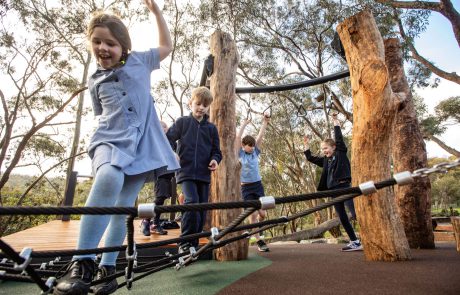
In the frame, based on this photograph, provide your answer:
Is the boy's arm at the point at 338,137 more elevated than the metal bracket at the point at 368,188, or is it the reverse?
the boy's arm at the point at 338,137

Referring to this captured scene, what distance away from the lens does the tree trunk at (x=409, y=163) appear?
10.3 feet

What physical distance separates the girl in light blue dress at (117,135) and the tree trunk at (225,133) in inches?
54.1

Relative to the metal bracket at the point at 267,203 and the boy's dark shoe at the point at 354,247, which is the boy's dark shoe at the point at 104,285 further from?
the boy's dark shoe at the point at 354,247

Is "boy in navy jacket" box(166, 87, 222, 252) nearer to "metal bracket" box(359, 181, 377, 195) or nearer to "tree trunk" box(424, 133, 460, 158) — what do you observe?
"metal bracket" box(359, 181, 377, 195)

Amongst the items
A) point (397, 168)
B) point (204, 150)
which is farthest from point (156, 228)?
point (397, 168)

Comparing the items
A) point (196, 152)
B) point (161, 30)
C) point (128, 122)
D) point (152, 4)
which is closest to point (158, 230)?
point (196, 152)

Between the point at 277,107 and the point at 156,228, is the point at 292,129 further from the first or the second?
the point at 156,228

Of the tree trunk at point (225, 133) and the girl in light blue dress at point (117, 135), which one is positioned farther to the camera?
the tree trunk at point (225, 133)

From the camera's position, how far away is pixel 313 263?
101 inches

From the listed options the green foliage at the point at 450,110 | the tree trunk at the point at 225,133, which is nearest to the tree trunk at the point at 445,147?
the green foliage at the point at 450,110

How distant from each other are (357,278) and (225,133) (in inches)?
65.9

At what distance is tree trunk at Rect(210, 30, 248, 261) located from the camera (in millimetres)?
2835

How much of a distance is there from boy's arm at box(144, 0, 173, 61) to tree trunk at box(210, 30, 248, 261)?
4.45 ft

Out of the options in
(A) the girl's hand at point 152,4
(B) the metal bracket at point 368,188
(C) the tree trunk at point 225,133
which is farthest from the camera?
(C) the tree trunk at point 225,133
